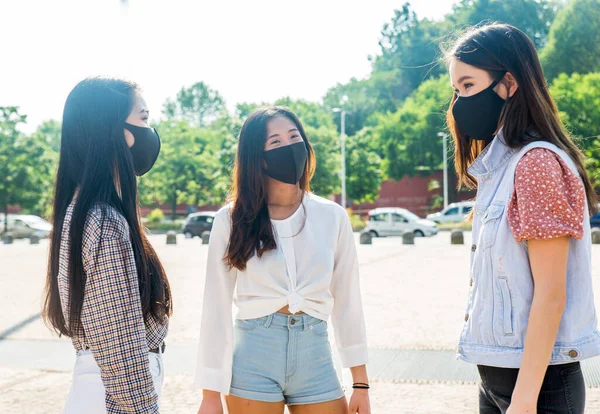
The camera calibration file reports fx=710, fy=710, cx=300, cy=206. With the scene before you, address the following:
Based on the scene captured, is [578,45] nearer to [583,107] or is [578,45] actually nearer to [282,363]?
[583,107]

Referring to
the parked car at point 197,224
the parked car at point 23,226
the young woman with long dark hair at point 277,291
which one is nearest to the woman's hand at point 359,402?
the young woman with long dark hair at point 277,291

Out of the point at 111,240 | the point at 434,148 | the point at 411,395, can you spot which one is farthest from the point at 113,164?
the point at 434,148

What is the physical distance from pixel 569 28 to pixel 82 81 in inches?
2203

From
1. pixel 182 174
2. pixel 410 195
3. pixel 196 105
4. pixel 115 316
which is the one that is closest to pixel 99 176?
pixel 115 316

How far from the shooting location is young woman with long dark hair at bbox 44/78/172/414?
2236 millimetres

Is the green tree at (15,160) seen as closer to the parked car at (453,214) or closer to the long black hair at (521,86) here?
the parked car at (453,214)

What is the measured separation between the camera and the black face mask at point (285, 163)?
9.76ft

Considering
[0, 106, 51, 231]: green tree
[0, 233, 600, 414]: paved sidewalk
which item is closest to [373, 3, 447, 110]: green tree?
[0, 106, 51, 231]: green tree

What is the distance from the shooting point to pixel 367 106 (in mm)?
69812

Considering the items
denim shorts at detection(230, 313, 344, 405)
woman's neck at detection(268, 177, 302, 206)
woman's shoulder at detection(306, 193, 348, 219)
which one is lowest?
denim shorts at detection(230, 313, 344, 405)

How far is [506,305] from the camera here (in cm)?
206

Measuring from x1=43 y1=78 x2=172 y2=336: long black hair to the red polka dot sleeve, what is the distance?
1213 millimetres

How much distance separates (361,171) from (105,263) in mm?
46254

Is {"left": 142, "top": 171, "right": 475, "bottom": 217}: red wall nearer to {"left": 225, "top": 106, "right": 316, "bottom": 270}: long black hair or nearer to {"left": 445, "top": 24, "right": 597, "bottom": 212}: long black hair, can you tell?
{"left": 225, "top": 106, "right": 316, "bottom": 270}: long black hair
